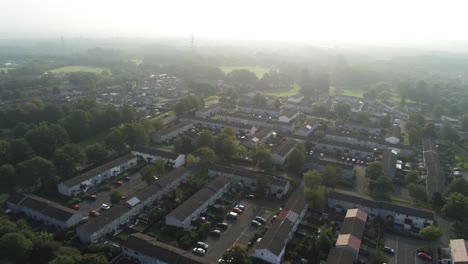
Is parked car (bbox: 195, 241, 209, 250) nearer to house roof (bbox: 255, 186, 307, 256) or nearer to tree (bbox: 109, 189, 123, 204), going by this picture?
house roof (bbox: 255, 186, 307, 256)

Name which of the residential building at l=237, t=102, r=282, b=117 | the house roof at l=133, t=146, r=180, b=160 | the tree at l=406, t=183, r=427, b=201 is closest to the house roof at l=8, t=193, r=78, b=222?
the house roof at l=133, t=146, r=180, b=160

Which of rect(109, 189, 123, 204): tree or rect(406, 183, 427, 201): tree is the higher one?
rect(406, 183, 427, 201): tree

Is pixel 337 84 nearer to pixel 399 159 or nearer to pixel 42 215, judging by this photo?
pixel 399 159

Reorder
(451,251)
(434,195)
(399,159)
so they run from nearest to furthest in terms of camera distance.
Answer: (451,251) → (434,195) → (399,159)

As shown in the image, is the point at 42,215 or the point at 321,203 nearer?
the point at 42,215

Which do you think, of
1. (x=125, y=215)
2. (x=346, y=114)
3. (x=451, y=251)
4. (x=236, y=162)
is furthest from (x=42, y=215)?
(x=346, y=114)

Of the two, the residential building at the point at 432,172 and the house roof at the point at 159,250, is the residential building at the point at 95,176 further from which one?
the residential building at the point at 432,172

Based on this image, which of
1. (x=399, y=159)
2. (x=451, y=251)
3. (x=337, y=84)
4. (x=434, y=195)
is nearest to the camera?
(x=451, y=251)
